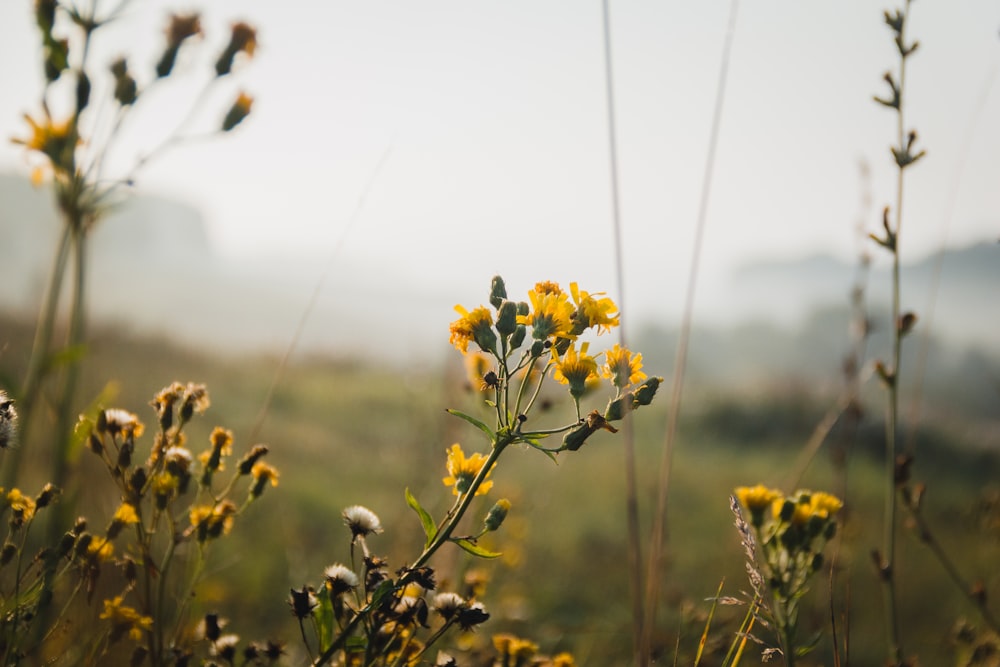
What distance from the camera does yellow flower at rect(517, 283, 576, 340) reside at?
1.11m

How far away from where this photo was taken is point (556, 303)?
3.71ft

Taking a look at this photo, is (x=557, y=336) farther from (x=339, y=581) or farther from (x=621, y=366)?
(x=339, y=581)

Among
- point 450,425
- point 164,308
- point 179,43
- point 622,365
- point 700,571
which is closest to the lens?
point 622,365

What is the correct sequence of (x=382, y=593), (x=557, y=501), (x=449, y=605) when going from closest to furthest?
1. (x=382, y=593)
2. (x=449, y=605)
3. (x=557, y=501)

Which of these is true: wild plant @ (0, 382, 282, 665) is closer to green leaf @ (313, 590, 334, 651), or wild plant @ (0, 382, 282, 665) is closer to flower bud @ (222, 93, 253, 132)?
green leaf @ (313, 590, 334, 651)

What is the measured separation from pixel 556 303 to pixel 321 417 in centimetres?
668

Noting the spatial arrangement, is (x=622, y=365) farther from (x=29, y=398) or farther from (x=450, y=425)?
(x=450, y=425)

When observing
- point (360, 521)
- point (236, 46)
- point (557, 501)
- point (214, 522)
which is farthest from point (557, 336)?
point (557, 501)

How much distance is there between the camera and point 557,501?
526 cm

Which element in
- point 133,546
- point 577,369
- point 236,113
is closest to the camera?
point 577,369

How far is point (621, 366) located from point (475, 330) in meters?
0.26

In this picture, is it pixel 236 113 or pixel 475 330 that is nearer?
pixel 475 330

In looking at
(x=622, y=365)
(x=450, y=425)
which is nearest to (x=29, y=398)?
(x=622, y=365)

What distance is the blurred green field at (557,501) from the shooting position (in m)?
2.76
